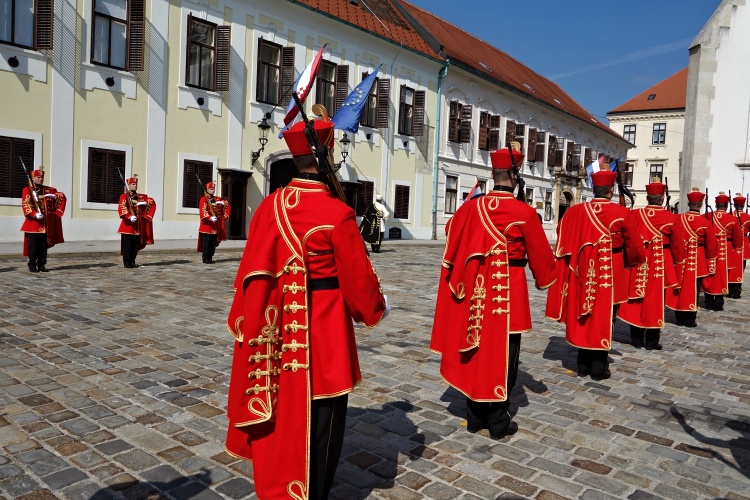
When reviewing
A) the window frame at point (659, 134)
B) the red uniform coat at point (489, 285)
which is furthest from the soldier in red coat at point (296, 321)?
the window frame at point (659, 134)

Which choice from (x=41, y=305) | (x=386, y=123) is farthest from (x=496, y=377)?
(x=386, y=123)

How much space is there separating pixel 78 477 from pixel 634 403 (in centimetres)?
421

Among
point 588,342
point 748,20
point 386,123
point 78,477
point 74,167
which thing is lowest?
point 78,477

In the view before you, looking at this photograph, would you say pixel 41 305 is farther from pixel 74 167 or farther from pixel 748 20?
pixel 748 20

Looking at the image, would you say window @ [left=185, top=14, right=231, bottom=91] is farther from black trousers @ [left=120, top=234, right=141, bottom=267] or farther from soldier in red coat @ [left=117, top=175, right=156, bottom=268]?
black trousers @ [left=120, top=234, right=141, bottom=267]

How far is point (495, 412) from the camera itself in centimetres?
427

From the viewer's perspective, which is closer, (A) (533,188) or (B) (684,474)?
(B) (684,474)

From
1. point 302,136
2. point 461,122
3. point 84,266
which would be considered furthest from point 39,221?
point 461,122

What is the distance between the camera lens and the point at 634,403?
524 centimetres

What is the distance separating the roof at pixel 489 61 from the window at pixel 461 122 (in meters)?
1.89

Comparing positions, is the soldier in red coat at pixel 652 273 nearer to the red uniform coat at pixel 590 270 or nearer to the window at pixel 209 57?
the red uniform coat at pixel 590 270

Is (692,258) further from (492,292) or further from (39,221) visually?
(39,221)

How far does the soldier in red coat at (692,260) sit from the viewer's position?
8.95 m

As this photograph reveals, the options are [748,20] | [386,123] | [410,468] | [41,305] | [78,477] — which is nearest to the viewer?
[78,477]
